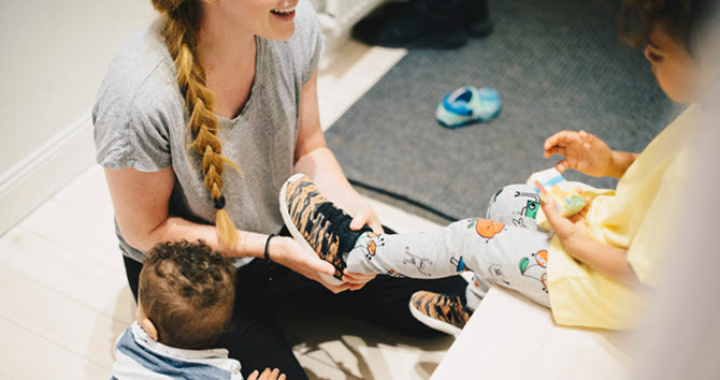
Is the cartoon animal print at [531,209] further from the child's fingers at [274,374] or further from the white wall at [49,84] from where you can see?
the white wall at [49,84]

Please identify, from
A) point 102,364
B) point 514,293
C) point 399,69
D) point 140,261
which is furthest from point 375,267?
point 399,69

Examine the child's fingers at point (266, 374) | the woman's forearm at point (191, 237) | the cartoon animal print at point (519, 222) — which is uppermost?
the cartoon animal print at point (519, 222)

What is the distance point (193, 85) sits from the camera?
82 centimetres

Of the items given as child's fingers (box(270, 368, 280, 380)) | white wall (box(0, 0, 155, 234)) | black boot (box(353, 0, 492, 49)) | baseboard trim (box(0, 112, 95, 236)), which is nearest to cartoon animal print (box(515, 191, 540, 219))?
child's fingers (box(270, 368, 280, 380))

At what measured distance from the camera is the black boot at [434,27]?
2.15 meters

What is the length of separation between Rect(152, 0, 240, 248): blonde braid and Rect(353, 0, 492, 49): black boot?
139cm

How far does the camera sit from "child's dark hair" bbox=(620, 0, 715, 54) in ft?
0.86

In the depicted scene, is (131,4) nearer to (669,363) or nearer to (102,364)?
(102,364)

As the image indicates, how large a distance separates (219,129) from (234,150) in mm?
51

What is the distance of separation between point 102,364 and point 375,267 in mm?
666

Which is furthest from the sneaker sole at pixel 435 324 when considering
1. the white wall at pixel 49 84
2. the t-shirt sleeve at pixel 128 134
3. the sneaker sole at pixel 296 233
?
the white wall at pixel 49 84

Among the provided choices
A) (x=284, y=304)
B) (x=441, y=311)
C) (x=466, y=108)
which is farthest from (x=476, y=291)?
(x=466, y=108)

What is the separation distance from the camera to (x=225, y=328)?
3.10ft

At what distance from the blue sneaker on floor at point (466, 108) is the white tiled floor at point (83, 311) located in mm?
415
